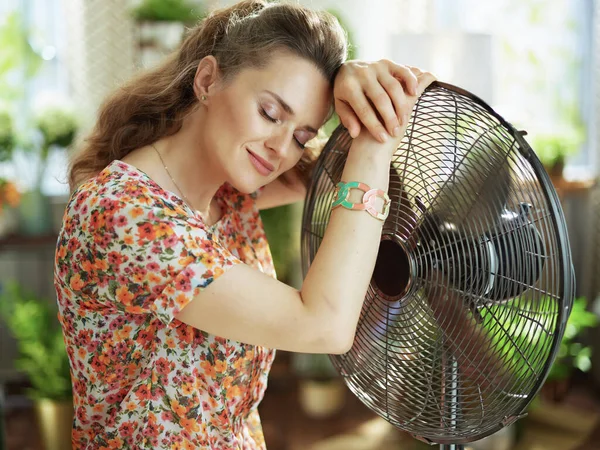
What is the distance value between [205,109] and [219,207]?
0.76 ft

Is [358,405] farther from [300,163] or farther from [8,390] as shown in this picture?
[300,163]

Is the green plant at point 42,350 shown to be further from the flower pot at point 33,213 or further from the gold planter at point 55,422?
the flower pot at point 33,213

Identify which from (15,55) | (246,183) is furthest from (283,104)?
(15,55)

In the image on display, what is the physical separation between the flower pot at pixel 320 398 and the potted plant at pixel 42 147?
5.09 ft

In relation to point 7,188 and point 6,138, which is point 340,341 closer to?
point 7,188

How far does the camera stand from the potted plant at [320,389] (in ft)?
11.9

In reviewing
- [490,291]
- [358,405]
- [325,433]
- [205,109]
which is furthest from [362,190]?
[358,405]

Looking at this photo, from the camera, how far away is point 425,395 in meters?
1.09

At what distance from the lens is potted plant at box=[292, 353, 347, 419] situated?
11.9ft

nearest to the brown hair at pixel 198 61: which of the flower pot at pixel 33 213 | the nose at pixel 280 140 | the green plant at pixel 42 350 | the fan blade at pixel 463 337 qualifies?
the nose at pixel 280 140

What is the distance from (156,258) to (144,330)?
21cm

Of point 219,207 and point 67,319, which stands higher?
point 219,207

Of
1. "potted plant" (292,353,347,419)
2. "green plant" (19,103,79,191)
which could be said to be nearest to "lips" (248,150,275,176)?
"potted plant" (292,353,347,419)

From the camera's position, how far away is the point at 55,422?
3066mm
